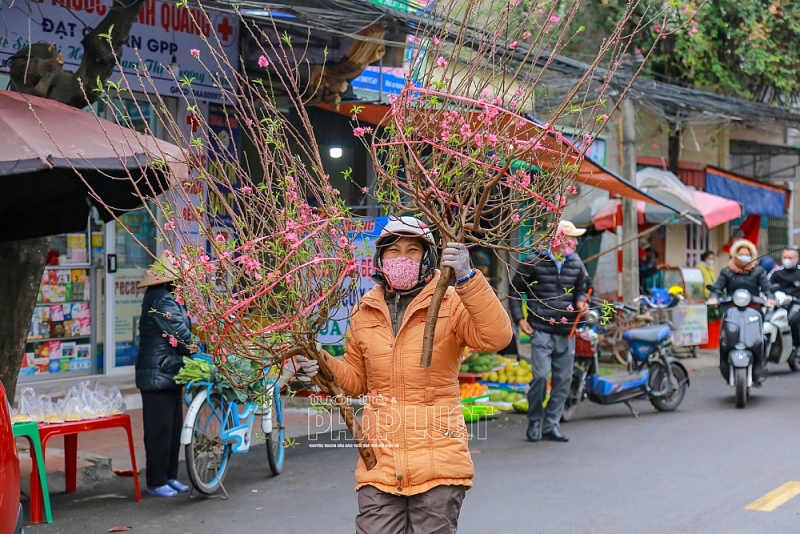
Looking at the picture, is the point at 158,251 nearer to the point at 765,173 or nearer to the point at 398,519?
the point at 398,519

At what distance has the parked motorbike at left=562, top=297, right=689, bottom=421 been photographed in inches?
373

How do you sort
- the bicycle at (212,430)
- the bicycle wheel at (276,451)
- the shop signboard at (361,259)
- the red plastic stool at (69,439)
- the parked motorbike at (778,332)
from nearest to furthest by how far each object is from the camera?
the shop signboard at (361,259) < the red plastic stool at (69,439) < the bicycle at (212,430) < the bicycle wheel at (276,451) < the parked motorbike at (778,332)

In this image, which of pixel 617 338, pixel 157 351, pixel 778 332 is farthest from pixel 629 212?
pixel 157 351

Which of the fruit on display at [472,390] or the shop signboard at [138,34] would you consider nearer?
the shop signboard at [138,34]

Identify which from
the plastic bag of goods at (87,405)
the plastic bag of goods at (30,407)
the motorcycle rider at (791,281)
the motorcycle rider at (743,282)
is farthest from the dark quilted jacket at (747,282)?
the plastic bag of goods at (30,407)

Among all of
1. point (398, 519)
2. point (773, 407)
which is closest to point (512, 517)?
point (398, 519)

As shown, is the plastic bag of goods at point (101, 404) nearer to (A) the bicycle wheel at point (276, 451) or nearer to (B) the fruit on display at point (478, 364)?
(A) the bicycle wheel at point (276, 451)

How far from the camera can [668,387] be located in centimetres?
1003

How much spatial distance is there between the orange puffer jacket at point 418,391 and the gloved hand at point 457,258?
0.47 feet

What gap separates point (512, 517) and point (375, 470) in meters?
2.59

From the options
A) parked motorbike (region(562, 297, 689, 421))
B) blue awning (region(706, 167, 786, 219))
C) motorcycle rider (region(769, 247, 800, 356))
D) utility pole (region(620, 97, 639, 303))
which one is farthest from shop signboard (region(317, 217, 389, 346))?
blue awning (region(706, 167, 786, 219))

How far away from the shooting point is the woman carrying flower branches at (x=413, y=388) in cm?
357

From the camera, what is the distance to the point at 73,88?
22.2 feet

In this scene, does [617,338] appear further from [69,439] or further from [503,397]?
[69,439]
